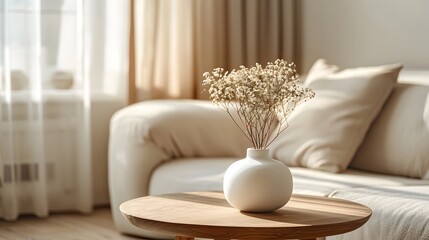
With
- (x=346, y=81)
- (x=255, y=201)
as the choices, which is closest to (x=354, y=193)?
(x=255, y=201)

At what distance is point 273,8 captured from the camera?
186 inches

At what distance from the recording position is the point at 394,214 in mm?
2635

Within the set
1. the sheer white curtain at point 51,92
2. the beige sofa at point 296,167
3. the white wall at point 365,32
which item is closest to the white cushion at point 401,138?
the beige sofa at point 296,167

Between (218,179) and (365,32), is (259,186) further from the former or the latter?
(365,32)

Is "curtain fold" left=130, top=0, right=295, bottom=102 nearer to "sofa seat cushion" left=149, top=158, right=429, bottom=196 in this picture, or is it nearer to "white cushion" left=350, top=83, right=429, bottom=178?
"sofa seat cushion" left=149, top=158, right=429, bottom=196

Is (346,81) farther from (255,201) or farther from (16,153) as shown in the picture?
(16,153)

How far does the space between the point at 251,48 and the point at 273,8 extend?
25 cm

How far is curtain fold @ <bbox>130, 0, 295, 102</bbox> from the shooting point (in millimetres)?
4488

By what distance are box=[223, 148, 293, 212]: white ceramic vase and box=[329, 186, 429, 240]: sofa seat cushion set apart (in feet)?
1.26

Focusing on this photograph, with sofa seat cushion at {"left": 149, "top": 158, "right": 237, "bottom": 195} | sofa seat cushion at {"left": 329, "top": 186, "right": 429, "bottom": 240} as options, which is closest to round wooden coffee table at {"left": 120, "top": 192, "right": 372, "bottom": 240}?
sofa seat cushion at {"left": 329, "top": 186, "right": 429, "bottom": 240}

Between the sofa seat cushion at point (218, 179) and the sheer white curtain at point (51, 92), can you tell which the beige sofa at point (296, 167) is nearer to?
the sofa seat cushion at point (218, 179)

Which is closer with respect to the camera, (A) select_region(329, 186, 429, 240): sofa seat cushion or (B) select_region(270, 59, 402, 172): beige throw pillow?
(A) select_region(329, 186, 429, 240): sofa seat cushion

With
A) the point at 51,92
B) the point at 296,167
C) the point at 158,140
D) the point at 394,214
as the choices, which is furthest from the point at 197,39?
the point at 394,214

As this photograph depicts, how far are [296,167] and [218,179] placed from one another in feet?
1.28
